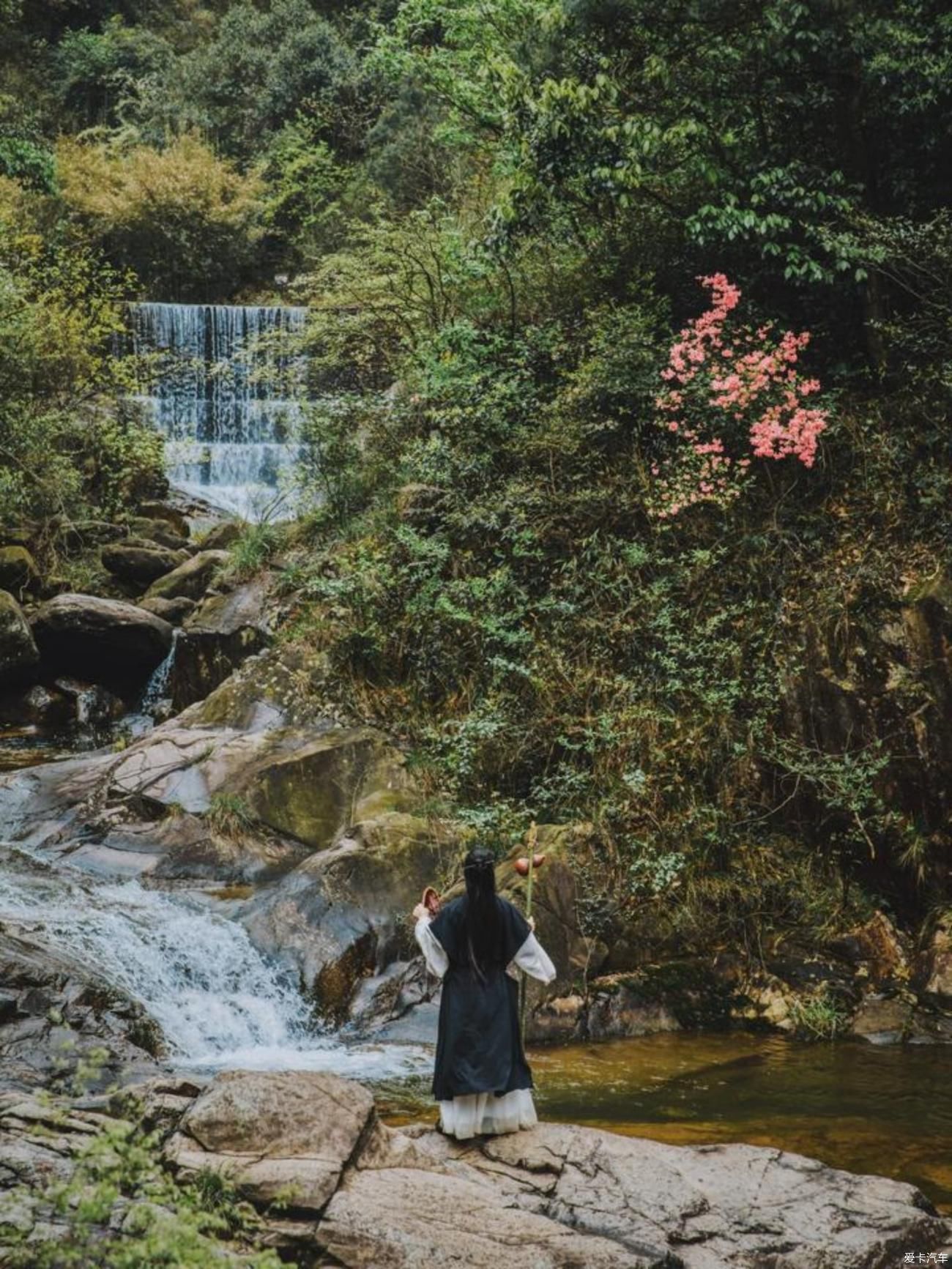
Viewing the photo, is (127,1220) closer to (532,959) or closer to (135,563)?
(532,959)

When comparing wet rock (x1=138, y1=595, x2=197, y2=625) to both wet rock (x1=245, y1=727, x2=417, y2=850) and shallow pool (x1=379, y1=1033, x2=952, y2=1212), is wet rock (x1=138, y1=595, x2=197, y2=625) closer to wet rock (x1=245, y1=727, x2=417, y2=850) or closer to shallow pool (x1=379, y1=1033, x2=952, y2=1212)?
wet rock (x1=245, y1=727, x2=417, y2=850)

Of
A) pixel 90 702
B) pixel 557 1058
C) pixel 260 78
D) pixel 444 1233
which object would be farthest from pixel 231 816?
pixel 260 78

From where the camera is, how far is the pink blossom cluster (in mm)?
9422

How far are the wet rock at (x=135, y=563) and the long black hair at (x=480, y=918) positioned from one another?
1180 cm

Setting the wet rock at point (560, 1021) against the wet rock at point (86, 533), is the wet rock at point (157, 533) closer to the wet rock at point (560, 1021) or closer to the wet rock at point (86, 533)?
the wet rock at point (86, 533)

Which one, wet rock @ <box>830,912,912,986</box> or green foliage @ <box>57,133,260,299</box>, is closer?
wet rock @ <box>830,912,912,986</box>

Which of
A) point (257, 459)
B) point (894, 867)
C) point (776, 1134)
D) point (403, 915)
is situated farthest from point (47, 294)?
point (776, 1134)

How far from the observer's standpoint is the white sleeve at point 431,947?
5094 millimetres

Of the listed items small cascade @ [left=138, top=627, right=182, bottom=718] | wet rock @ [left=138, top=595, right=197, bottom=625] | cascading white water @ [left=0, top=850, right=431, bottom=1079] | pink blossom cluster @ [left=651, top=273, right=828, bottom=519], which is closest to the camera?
cascading white water @ [left=0, top=850, right=431, bottom=1079]

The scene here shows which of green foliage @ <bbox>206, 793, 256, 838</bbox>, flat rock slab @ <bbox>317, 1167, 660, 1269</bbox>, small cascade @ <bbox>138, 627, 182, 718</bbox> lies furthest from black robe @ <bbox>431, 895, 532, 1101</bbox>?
small cascade @ <bbox>138, 627, 182, 718</bbox>

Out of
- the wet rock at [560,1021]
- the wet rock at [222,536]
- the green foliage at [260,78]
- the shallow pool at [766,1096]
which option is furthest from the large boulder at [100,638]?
the green foliage at [260,78]

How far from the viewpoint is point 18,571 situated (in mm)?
15047

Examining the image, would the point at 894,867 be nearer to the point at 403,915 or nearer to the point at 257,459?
the point at 403,915

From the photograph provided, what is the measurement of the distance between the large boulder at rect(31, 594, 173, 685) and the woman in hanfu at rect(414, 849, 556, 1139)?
388 inches
